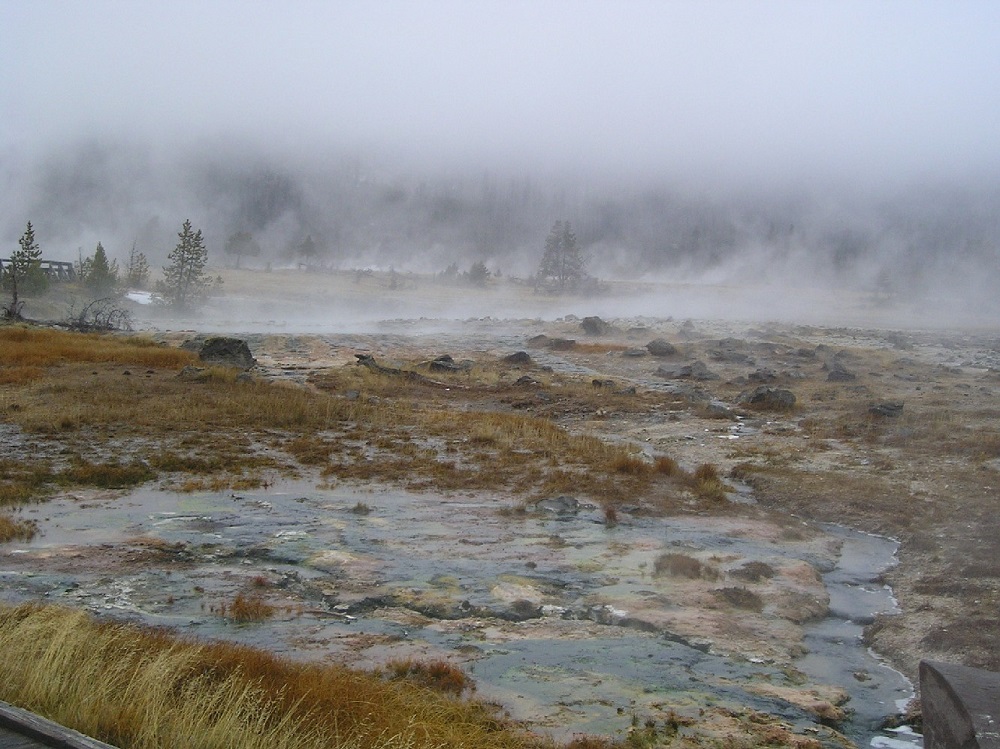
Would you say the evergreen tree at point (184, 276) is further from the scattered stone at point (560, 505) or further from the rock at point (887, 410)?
the scattered stone at point (560, 505)

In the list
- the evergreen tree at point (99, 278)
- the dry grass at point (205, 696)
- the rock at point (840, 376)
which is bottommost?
the dry grass at point (205, 696)

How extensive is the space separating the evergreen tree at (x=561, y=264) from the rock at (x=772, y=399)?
6835cm

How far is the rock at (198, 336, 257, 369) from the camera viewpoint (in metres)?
28.7

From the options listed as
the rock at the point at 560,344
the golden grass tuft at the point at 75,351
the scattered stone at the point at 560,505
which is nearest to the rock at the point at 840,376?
the rock at the point at 560,344

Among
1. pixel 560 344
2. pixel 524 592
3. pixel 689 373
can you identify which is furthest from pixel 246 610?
pixel 560 344

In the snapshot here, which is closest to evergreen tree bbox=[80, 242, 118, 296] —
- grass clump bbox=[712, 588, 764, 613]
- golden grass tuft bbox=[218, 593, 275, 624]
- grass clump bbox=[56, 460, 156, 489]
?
grass clump bbox=[56, 460, 156, 489]

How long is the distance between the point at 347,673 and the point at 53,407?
1549 centimetres

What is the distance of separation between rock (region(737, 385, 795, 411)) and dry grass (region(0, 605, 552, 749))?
720 inches

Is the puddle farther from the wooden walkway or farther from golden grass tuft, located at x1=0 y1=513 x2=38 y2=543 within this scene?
the wooden walkway

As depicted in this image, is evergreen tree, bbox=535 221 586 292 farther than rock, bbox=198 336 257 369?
Yes

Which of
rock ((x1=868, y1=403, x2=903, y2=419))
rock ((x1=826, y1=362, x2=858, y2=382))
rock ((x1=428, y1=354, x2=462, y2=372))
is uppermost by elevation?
rock ((x1=826, y1=362, x2=858, y2=382))

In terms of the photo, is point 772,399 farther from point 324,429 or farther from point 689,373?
point 324,429

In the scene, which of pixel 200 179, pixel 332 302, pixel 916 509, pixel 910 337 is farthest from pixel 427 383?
pixel 200 179

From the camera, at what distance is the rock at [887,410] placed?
21312 millimetres
